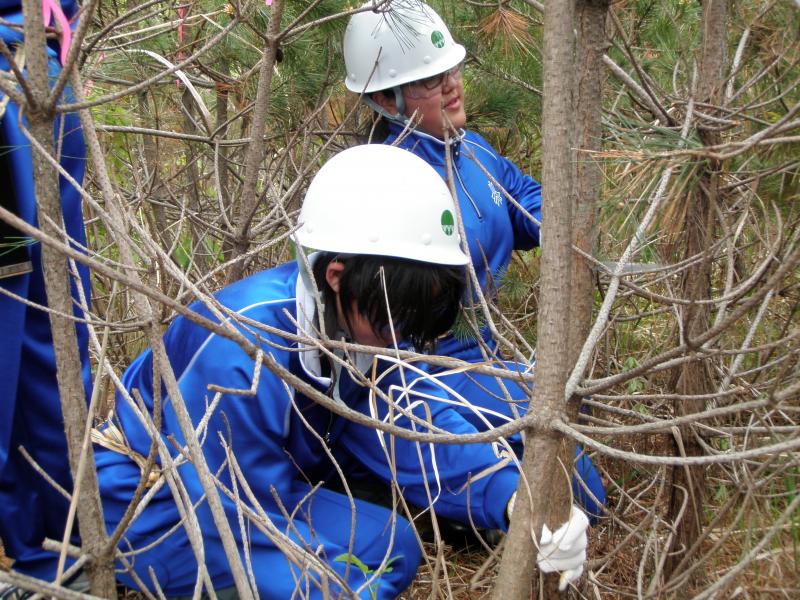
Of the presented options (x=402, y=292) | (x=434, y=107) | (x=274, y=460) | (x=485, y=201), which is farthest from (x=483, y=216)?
(x=274, y=460)

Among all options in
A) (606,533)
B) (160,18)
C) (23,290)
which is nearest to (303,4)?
(160,18)

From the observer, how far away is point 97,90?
88.0 inches

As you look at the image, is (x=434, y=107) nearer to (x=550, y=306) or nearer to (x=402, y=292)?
(x=402, y=292)

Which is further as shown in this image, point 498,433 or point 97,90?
point 97,90

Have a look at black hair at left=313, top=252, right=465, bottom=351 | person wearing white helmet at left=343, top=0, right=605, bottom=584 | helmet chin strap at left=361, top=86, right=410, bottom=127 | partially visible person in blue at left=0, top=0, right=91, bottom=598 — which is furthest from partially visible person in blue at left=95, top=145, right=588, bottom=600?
helmet chin strap at left=361, top=86, right=410, bottom=127

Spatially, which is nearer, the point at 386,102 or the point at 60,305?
the point at 60,305

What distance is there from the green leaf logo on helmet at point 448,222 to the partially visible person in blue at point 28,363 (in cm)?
70

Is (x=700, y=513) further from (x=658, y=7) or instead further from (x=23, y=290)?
(x=658, y=7)

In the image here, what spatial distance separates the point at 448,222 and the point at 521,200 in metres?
1.16

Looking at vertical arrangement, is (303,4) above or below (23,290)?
above

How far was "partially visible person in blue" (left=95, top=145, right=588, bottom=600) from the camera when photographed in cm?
168

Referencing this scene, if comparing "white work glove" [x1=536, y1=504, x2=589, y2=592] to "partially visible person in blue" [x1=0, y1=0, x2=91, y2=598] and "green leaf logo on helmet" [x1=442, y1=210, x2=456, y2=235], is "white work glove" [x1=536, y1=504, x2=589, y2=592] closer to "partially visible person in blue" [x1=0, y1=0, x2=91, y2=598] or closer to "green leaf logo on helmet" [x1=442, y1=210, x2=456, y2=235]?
"green leaf logo on helmet" [x1=442, y1=210, x2=456, y2=235]

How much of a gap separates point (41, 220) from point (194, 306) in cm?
83

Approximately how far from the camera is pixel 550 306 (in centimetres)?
109
